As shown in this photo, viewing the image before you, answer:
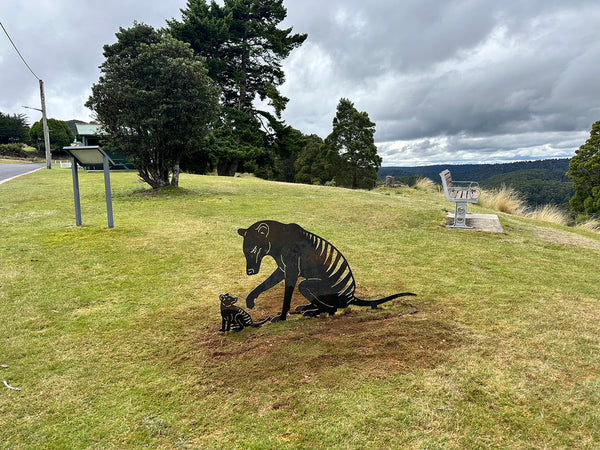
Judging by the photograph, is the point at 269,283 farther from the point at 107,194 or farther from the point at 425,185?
the point at 425,185

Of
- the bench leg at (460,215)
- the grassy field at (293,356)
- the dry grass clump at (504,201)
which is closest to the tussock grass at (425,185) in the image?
the dry grass clump at (504,201)

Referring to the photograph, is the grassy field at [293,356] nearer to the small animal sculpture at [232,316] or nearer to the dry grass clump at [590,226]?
the small animal sculpture at [232,316]

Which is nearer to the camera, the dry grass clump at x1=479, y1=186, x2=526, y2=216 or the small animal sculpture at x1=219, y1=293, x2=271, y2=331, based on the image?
the small animal sculpture at x1=219, y1=293, x2=271, y2=331

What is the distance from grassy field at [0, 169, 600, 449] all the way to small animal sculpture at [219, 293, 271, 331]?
0.34 feet

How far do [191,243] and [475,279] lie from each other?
4.59 metres

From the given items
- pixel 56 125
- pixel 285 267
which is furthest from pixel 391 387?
pixel 56 125

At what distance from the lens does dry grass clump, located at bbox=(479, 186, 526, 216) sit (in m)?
13.3

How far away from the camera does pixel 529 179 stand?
2430 inches

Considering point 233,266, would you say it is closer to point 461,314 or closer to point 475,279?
point 461,314

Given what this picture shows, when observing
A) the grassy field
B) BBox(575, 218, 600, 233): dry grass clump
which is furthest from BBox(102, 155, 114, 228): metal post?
BBox(575, 218, 600, 233): dry grass clump

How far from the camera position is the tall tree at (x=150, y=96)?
35.7ft

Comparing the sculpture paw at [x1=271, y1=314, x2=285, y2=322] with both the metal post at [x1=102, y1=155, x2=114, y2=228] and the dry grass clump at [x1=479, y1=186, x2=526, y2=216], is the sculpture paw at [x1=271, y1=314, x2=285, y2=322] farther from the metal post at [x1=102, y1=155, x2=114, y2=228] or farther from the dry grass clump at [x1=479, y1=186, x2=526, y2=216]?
the dry grass clump at [x1=479, y1=186, x2=526, y2=216]

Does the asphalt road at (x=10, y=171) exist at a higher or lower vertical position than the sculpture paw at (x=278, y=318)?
higher

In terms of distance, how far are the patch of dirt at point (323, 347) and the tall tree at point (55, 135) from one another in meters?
48.3
